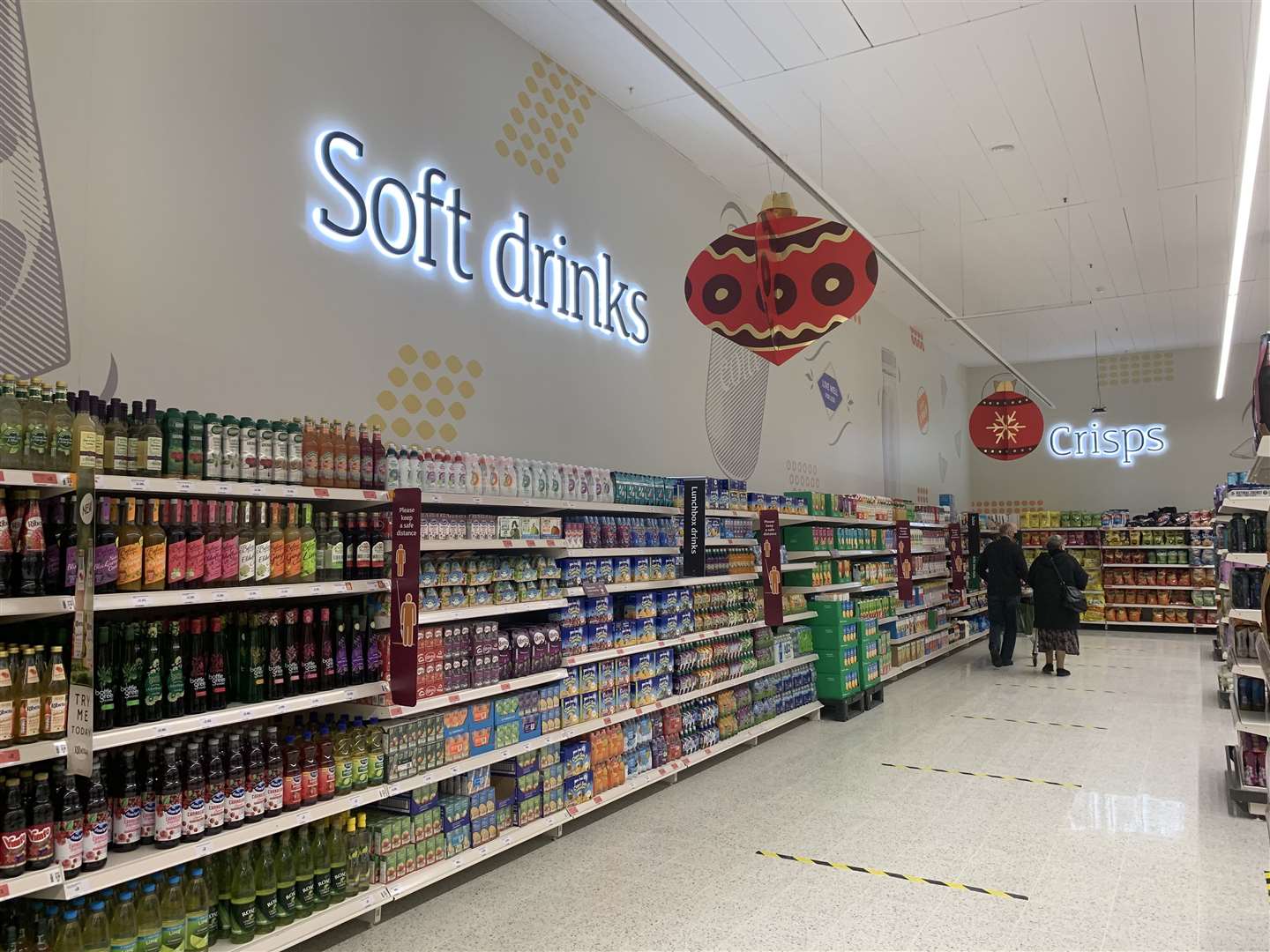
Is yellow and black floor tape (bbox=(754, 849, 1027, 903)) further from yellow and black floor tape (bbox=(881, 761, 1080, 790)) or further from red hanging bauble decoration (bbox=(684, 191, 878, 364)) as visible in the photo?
red hanging bauble decoration (bbox=(684, 191, 878, 364))

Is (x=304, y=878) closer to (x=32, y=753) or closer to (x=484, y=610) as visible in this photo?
(x=32, y=753)

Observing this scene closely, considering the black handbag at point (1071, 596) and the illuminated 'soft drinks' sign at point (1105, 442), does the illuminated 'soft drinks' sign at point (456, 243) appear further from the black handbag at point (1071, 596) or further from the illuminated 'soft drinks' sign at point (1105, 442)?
the illuminated 'soft drinks' sign at point (1105, 442)

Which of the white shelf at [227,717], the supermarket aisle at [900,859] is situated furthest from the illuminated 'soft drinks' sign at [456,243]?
the supermarket aisle at [900,859]

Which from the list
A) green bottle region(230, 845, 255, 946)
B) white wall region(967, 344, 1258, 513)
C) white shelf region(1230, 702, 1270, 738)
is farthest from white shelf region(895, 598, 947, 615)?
green bottle region(230, 845, 255, 946)

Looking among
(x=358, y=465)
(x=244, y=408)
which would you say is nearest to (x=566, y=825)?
(x=358, y=465)

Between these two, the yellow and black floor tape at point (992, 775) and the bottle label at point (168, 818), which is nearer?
the bottle label at point (168, 818)

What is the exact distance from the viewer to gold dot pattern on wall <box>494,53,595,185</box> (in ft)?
19.3

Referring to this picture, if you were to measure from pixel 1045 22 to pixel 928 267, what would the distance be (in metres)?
5.72

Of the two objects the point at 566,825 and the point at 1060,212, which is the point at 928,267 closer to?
the point at 1060,212

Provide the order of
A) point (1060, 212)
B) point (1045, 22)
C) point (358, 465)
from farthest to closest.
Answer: point (1060, 212), point (1045, 22), point (358, 465)

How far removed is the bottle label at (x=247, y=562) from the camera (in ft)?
10.6

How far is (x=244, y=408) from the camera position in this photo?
403 centimetres

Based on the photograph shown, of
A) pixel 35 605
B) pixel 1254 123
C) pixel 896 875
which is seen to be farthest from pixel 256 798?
pixel 1254 123

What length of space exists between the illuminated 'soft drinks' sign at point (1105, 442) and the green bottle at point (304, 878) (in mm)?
17672
